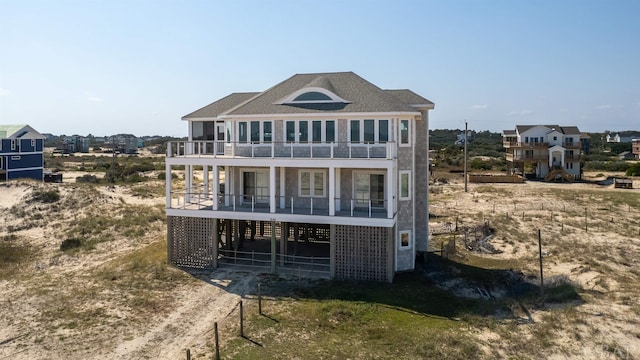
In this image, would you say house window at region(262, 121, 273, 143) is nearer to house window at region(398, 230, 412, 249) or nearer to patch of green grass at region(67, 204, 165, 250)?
house window at region(398, 230, 412, 249)

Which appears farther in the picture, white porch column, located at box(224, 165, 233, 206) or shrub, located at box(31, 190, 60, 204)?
shrub, located at box(31, 190, 60, 204)

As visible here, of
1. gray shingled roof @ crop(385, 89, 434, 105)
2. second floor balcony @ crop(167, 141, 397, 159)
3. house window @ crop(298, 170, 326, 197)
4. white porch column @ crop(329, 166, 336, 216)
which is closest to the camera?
white porch column @ crop(329, 166, 336, 216)

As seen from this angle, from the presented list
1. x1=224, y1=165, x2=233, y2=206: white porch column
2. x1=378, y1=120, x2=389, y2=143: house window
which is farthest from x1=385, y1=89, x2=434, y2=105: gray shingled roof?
x1=224, y1=165, x2=233, y2=206: white porch column

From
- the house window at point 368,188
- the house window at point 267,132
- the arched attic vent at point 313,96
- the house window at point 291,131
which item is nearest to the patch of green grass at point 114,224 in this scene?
the house window at point 267,132

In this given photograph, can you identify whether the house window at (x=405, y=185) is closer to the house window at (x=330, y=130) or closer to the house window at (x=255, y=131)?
the house window at (x=330, y=130)

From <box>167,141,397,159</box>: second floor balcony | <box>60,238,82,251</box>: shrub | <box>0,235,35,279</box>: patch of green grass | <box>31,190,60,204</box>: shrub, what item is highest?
<box>167,141,397,159</box>: second floor balcony

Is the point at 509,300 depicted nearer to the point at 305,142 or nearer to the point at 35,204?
the point at 305,142

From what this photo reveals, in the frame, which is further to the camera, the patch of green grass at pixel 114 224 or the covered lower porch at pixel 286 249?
the patch of green grass at pixel 114 224

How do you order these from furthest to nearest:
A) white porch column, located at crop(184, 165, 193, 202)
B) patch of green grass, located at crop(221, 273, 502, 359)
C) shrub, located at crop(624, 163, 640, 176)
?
shrub, located at crop(624, 163, 640, 176), white porch column, located at crop(184, 165, 193, 202), patch of green grass, located at crop(221, 273, 502, 359)
